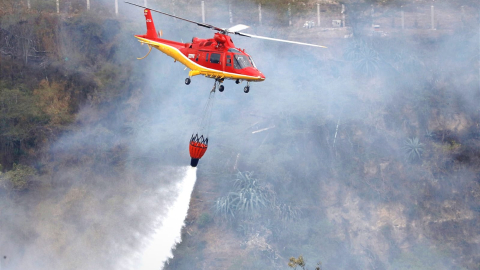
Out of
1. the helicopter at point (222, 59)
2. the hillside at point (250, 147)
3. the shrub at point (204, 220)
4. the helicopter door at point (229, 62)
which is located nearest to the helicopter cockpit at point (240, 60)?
the helicopter at point (222, 59)

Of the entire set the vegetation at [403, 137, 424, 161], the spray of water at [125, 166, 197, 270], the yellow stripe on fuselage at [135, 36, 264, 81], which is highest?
the yellow stripe on fuselage at [135, 36, 264, 81]

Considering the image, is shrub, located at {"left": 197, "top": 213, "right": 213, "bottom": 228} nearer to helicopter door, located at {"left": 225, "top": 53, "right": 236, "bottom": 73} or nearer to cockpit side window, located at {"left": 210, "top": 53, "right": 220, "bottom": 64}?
cockpit side window, located at {"left": 210, "top": 53, "right": 220, "bottom": 64}

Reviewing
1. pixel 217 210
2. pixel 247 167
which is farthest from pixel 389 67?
pixel 217 210

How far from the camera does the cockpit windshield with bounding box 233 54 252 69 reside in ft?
110

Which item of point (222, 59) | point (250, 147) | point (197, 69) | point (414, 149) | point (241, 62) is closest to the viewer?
point (241, 62)

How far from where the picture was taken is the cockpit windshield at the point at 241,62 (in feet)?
110

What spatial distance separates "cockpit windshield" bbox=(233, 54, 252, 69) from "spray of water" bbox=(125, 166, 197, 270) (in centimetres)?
1259

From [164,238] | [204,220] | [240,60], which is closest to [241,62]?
[240,60]

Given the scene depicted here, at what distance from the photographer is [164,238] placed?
42.2 metres

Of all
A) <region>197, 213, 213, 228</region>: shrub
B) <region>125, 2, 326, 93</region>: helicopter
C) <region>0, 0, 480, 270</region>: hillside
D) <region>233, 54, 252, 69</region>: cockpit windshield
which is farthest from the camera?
<region>197, 213, 213, 228</region>: shrub

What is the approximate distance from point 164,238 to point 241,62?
44.5 ft

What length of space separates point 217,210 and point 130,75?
12457mm

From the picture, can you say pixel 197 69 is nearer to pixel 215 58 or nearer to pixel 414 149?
pixel 215 58

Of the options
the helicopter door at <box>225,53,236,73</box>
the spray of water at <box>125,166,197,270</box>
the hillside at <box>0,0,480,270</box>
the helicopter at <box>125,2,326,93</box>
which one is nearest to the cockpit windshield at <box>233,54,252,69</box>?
the helicopter at <box>125,2,326,93</box>
